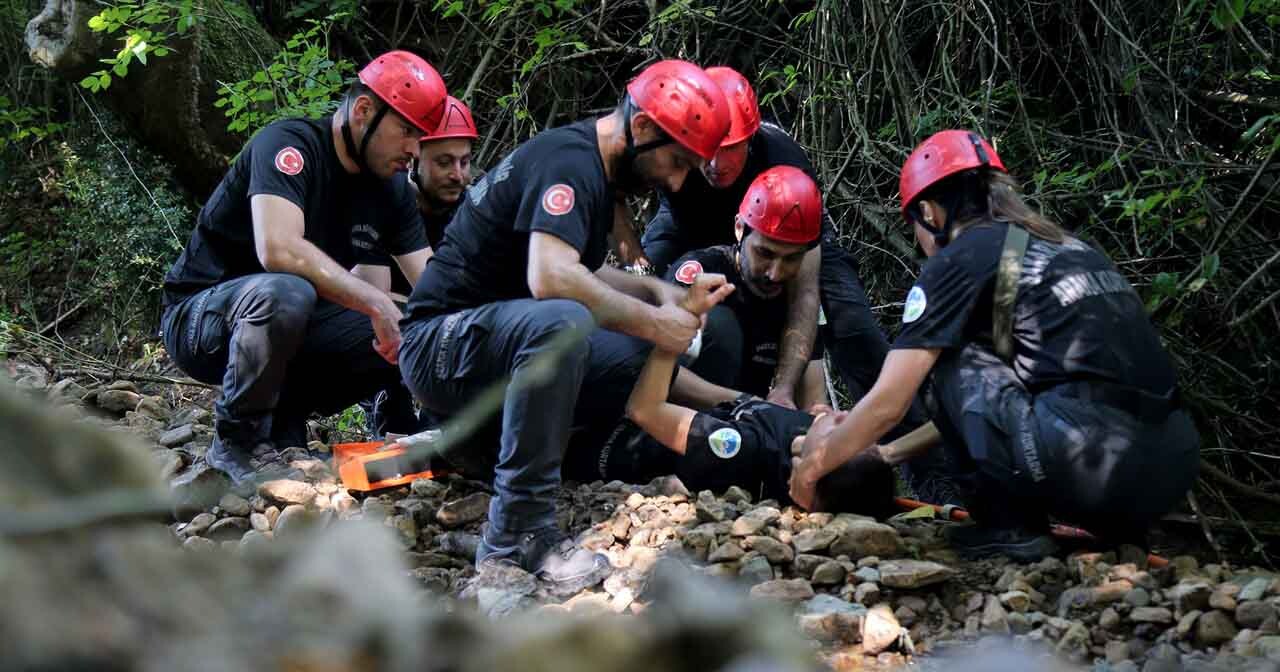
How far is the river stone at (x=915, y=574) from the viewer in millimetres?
3549

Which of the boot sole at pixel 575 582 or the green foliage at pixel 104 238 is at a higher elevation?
the boot sole at pixel 575 582

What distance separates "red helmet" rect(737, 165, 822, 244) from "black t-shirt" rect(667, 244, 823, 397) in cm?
27

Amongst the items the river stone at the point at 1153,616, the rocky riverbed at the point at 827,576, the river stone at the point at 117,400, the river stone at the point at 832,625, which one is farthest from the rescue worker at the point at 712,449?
the river stone at the point at 117,400

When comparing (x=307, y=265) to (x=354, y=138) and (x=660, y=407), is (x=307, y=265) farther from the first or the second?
(x=660, y=407)

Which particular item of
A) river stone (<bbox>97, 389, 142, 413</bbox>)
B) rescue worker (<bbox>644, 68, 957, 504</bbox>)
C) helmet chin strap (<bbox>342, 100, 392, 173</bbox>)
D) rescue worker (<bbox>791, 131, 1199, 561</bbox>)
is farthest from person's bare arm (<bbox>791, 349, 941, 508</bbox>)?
river stone (<bbox>97, 389, 142, 413</bbox>)

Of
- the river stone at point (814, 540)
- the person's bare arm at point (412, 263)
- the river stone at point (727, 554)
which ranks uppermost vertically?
the person's bare arm at point (412, 263)

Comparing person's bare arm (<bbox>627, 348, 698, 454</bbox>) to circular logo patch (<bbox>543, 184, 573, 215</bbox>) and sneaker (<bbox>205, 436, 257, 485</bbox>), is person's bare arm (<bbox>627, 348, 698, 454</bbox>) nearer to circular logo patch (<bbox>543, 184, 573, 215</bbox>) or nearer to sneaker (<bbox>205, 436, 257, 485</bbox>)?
circular logo patch (<bbox>543, 184, 573, 215</bbox>)

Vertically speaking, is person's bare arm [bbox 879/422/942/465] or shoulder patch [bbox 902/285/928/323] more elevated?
shoulder patch [bbox 902/285/928/323]

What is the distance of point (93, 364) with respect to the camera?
723cm

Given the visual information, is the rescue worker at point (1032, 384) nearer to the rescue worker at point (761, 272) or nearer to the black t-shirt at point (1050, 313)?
the black t-shirt at point (1050, 313)

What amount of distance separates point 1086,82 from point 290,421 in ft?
14.4

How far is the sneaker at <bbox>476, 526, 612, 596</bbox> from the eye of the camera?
3646mm

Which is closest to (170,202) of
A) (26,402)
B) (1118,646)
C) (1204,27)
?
(1204,27)

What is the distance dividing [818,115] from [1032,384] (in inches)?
146
